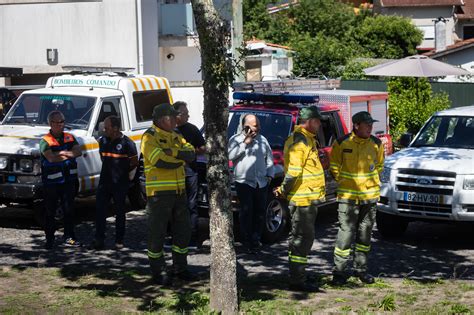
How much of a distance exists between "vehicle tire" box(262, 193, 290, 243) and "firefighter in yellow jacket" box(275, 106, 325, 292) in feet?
8.56

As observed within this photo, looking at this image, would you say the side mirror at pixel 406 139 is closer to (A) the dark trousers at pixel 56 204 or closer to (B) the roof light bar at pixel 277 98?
(B) the roof light bar at pixel 277 98

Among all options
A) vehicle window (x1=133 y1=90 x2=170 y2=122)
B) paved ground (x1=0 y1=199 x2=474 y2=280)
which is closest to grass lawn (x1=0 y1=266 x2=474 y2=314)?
paved ground (x1=0 y1=199 x2=474 y2=280)

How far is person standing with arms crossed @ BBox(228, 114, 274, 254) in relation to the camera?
10773 mm

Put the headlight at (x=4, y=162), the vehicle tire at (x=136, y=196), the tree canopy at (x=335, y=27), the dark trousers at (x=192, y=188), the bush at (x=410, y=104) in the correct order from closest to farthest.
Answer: the dark trousers at (x=192, y=188), the headlight at (x=4, y=162), the vehicle tire at (x=136, y=196), the bush at (x=410, y=104), the tree canopy at (x=335, y=27)

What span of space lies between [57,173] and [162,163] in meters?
2.58

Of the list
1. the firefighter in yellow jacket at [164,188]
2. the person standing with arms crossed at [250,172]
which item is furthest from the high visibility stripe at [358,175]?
the person standing with arms crossed at [250,172]

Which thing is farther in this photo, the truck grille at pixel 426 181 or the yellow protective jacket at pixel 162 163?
the truck grille at pixel 426 181

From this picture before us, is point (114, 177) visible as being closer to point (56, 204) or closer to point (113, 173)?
point (113, 173)

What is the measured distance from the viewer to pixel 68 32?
27.8 m

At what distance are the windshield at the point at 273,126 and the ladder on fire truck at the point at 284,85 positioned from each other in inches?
37.6

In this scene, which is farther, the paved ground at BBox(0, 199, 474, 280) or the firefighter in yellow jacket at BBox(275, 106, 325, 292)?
the paved ground at BBox(0, 199, 474, 280)

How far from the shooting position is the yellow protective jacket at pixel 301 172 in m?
8.66

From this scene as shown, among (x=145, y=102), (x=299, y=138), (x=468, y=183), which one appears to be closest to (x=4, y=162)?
(x=145, y=102)

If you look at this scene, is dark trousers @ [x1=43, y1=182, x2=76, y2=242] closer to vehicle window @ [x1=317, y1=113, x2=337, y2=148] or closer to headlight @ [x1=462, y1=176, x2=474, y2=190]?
vehicle window @ [x1=317, y1=113, x2=337, y2=148]
